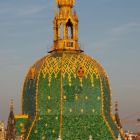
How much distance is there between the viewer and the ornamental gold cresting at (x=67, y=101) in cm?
6219

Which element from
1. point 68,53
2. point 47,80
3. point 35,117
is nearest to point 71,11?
point 68,53

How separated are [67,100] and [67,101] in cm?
12

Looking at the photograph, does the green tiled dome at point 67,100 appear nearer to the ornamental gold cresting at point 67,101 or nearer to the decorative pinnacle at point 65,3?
the ornamental gold cresting at point 67,101

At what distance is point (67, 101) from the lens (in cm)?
6350

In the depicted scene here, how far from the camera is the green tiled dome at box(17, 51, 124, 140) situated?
2448 inches

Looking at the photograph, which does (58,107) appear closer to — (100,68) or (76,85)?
(76,85)

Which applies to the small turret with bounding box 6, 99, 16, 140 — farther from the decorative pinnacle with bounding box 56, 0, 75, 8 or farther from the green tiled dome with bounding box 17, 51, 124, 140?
the decorative pinnacle with bounding box 56, 0, 75, 8

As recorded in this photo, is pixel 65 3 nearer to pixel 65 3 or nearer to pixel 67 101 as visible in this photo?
pixel 65 3

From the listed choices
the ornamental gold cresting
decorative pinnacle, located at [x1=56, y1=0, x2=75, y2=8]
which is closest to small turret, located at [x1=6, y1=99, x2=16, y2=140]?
the ornamental gold cresting

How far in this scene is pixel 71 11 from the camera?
69938mm

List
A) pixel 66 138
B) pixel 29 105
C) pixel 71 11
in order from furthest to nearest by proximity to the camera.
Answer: pixel 71 11
pixel 29 105
pixel 66 138

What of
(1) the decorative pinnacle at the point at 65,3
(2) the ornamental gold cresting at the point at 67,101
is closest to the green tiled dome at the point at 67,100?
(2) the ornamental gold cresting at the point at 67,101

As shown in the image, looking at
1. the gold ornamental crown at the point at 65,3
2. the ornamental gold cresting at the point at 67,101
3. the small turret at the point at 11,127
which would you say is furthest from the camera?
the gold ornamental crown at the point at 65,3

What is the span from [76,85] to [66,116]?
12.8 feet
